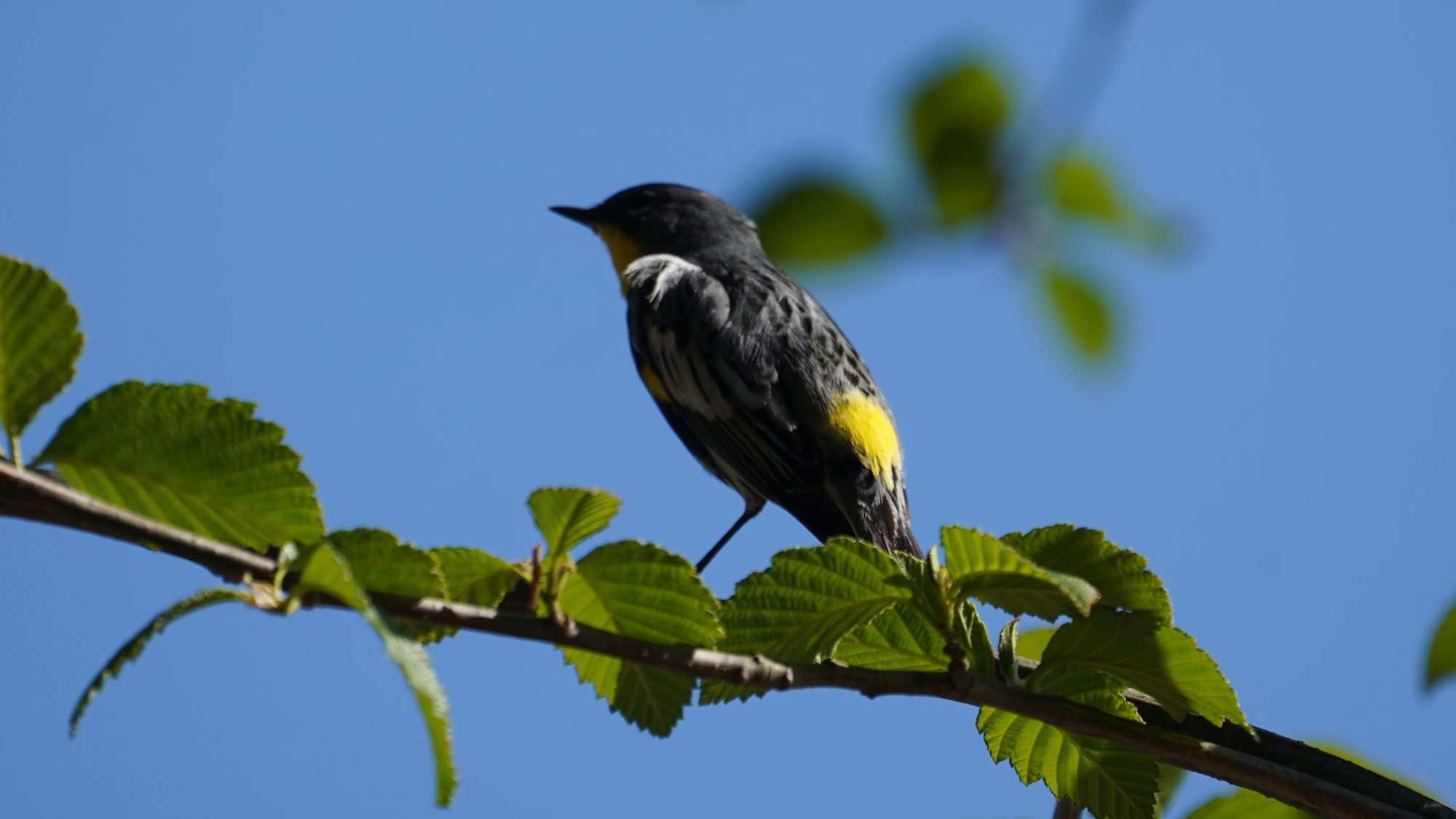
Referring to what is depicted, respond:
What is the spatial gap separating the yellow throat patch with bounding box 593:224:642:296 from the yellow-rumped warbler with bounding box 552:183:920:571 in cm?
70

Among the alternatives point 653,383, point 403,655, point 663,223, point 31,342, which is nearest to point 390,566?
point 403,655

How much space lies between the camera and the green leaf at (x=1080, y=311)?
1.40 metres

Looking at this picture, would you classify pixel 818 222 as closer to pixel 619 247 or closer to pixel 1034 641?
pixel 1034 641

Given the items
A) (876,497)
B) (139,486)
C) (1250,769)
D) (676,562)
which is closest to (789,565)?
(676,562)

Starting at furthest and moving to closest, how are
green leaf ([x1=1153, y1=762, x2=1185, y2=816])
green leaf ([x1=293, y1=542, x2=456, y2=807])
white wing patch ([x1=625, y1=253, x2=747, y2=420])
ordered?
white wing patch ([x1=625, y1=253, x2=747, y2=420]) → green leaf ([x1=1153, y1=762, x2=1185, y2=816]) → green leaf ([x1=293, y1=542, x2=456, y2=807])

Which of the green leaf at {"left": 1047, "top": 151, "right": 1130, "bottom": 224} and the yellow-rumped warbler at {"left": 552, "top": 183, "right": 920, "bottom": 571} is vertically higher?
the yellow-rumped warbler at {"left": 552, "top": 183, "right": 920, "bottom": 571}

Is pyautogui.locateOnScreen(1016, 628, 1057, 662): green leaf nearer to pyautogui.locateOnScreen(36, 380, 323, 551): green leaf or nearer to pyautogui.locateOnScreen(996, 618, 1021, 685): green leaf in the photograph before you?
pyautogui.locateOnScreen(996, 618, 1021, 685): green leaf

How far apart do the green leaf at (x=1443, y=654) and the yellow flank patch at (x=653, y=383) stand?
13.6ft

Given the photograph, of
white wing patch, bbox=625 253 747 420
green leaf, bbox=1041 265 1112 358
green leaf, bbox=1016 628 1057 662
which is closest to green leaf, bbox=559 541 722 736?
green leaf, bbox=1041 265 1112 358

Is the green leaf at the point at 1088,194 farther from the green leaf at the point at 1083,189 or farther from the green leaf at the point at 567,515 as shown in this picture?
the green leaf at the point at 567,515

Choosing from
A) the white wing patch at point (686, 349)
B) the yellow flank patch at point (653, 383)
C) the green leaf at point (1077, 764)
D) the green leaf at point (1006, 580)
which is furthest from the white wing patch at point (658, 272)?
the green leaf at point (1006, 580)

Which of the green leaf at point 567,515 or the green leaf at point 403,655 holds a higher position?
the green leaf at point 567,515

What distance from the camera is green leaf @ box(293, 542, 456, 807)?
1.30 m

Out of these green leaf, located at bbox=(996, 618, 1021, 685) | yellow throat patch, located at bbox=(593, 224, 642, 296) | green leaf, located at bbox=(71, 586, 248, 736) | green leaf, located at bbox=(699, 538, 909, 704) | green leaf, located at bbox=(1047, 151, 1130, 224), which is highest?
yellow throat patch, located at bbox=(593, 224, 642, 296)
